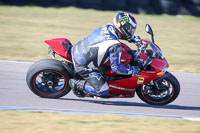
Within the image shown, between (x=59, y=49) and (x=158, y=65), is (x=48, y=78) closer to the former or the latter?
(x=59, y=49)

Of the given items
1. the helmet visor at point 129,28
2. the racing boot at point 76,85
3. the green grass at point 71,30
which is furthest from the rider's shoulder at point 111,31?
the green grass at point 71,30

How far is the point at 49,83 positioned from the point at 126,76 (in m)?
1.36

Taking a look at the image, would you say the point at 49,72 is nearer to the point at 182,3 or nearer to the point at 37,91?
the point at 37,91

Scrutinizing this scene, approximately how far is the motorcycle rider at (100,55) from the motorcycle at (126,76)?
13 centimetres

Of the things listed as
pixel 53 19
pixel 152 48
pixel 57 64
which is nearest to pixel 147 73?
pixel 152 48

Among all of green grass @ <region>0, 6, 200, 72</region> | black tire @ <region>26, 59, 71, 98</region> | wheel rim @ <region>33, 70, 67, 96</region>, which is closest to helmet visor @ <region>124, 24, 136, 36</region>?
black tire @ <region>26, 59, 71, 98</region>

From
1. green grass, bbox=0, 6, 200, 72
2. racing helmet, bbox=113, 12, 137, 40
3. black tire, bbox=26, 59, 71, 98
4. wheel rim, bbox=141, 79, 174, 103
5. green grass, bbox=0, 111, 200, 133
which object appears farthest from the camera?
green grass, bbox=0, 6, 200, 72

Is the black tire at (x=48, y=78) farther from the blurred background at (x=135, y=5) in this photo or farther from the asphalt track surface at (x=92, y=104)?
the blurred background at (x=135, y=5)

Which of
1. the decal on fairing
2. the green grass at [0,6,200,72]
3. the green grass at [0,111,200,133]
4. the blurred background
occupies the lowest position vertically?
the green grass at [0,111,200,133]

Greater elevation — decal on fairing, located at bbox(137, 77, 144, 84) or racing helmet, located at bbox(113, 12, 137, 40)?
racing helmet, located at bbox(113, 12, 137, 40)

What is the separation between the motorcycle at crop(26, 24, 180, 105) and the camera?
5551 millimetres

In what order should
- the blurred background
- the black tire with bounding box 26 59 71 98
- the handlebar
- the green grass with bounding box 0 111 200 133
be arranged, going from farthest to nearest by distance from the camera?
the blurred background → the black tire with bounding box 26 59 71 98 → the handlebar → the green grass with bounding box 0 111 200 133

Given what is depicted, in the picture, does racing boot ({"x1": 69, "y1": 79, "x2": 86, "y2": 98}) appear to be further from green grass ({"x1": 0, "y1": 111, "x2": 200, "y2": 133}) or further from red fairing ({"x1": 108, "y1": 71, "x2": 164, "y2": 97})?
green grass ({"x1": 0, "y1": 111, "x2": 200, "y2": 133})

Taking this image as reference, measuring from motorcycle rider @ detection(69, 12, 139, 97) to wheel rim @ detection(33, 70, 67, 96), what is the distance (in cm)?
30
